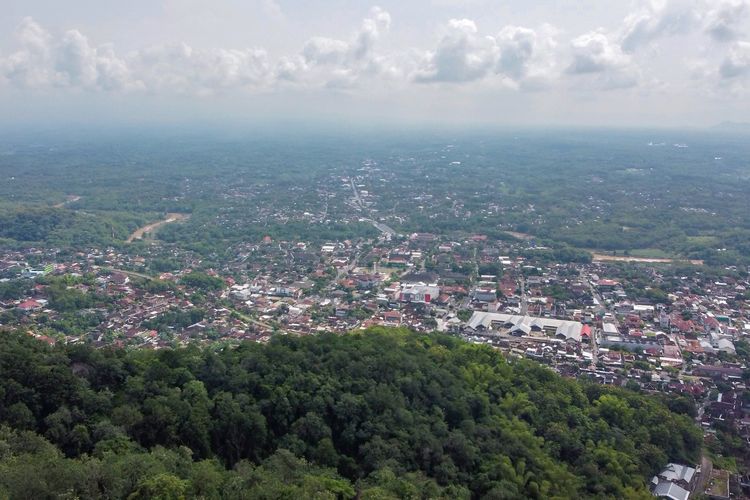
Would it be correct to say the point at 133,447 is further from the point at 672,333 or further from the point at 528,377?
the point at 672,333

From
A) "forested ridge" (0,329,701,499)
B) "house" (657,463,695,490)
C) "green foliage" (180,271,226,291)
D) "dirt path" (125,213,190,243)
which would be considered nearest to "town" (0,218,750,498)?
"green foliage" (180,271,226,291)

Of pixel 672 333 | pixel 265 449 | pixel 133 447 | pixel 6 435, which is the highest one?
pixel 6 435

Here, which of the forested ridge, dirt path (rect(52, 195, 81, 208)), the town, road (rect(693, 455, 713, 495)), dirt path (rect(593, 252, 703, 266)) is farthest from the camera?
dirt path (rect(52, 195, 81, 208))

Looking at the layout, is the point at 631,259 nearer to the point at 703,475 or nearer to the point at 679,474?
the point at 703,475

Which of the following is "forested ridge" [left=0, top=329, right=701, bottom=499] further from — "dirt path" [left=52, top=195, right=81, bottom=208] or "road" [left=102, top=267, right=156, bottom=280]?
"dirt path" [left=52, top=195, right=81, bottom=208]

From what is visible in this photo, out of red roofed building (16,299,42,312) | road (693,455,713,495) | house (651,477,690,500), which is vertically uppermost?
red roofed building (16,299,42,312)

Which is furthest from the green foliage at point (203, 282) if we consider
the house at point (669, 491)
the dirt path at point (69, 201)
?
the dirt path at point (69, 201)

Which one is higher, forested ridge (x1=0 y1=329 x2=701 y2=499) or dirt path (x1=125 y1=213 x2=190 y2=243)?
forested ridge (x1=0 y1=329 x2=701 y2=499)

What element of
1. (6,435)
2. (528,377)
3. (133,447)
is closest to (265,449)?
(133,447)
